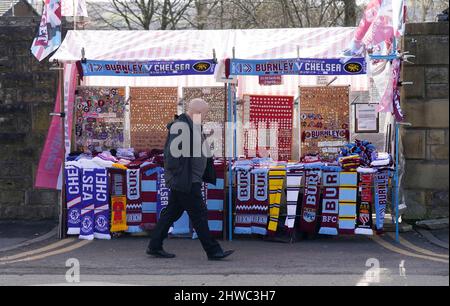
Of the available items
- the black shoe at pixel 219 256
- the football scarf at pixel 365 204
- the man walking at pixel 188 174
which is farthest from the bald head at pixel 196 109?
the football scarf at pixel 365 204

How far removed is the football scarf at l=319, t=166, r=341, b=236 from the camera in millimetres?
8586

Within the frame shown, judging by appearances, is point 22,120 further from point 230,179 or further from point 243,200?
point 243,200

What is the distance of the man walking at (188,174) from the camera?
7602mm

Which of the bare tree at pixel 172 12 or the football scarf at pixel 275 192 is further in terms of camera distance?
the bare tree at pixel 172 12

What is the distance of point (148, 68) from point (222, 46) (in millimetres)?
1029

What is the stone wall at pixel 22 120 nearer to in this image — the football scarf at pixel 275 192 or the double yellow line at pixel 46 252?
the double yellow line at pixel 46 252

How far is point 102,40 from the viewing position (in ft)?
30.5

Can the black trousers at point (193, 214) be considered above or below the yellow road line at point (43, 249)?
above

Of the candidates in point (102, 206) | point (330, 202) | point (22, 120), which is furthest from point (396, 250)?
point (22, 120)

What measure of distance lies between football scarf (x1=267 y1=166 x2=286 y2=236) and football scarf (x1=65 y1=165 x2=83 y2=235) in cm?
242

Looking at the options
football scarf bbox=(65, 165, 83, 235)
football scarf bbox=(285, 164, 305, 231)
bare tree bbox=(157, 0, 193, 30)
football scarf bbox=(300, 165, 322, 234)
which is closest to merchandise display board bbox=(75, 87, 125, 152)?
football scarf bbox=(65, 165, 83, 235)

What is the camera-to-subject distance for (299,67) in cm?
828

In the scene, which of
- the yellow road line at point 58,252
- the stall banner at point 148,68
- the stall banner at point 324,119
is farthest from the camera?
the stall banner at point 324,119

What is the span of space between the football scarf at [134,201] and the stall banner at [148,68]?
1245 millimetres
